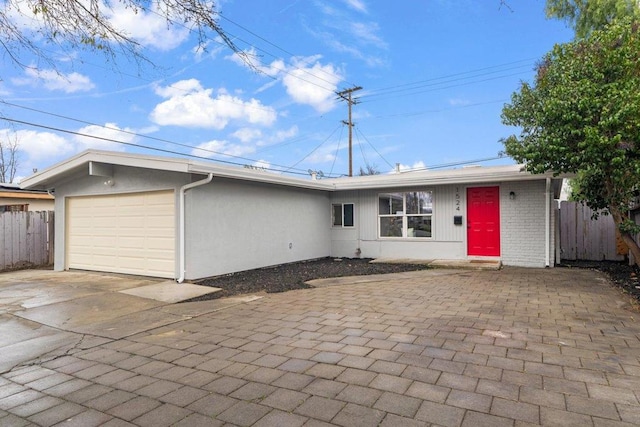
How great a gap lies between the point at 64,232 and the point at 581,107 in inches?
493

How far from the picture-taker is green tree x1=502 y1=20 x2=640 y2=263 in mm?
6344

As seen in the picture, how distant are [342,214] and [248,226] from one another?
169 inches

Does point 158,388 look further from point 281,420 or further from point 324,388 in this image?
point 324,388

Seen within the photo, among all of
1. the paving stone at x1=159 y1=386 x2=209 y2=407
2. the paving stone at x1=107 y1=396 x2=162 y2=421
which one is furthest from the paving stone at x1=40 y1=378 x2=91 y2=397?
the paving stone at x1=159 y1=386 x2=209 y2=407

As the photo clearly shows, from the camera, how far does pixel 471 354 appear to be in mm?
3689

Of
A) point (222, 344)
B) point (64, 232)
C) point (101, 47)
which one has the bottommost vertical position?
point (222, 344)

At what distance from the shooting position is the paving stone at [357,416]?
247cm

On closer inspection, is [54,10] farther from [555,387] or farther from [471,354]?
[555,387]

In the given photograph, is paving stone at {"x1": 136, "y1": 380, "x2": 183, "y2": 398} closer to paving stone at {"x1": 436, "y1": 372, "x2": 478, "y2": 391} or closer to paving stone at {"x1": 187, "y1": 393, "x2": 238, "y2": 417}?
paving stone at {"x1": 187, "y1": 393, "x2": 238, "y2": 417}

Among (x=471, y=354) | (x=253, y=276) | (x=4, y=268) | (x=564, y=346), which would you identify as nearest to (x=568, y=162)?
(x=564, y=346)

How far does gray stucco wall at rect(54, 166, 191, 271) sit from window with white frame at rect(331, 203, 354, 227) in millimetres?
6146

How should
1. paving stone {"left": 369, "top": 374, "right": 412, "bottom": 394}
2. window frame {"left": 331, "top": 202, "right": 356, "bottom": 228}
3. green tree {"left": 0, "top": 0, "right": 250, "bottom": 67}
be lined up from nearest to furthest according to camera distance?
paving stone {"left": 369, "top": 374, "right": 412, "bottom": 394} → green tree {"left": 0, "top": 0, "right": 250, "bottom": 67} → window frame {"left": 331, "top": 202, "right": 356, "bottom": 228}

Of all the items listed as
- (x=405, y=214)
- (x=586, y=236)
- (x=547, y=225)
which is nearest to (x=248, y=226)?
(x=405, y=214)

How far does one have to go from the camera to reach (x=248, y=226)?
986 cm
